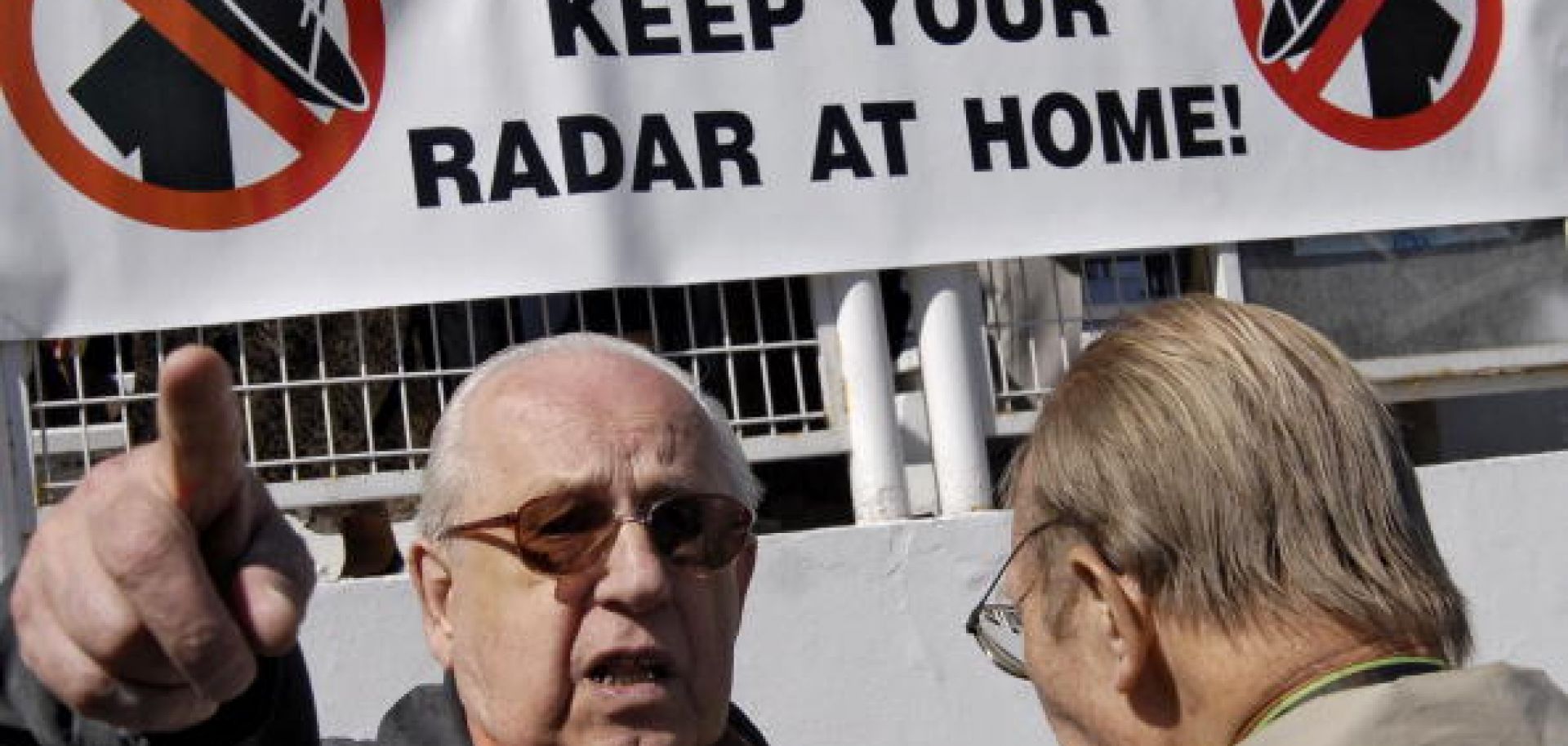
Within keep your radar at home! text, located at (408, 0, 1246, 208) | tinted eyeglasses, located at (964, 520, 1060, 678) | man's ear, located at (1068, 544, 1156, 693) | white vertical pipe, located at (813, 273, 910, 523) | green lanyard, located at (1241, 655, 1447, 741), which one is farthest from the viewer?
white vertical pipe, located at (813, 273, 910, 523)

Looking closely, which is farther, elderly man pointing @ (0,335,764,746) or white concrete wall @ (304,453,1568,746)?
white concrete wall @ (304,453,1568,746)

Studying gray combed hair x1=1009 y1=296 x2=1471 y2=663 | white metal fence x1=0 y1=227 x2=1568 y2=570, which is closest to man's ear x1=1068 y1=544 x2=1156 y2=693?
gray combed hair x1=1009 y1=296 x2=1471 y2=663

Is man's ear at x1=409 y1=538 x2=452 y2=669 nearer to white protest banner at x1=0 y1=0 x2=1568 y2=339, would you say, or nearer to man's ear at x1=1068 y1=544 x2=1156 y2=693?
man's ear at x1=1068 y1=544 x2=1156 y2=693

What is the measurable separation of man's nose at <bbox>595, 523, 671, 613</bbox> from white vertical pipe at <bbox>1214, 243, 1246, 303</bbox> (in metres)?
2.96

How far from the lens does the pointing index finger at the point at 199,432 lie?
121 cm

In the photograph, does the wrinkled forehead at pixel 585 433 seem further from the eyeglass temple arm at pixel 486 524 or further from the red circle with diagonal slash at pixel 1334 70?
the red circle with diagonal slash at pixel 1334 70

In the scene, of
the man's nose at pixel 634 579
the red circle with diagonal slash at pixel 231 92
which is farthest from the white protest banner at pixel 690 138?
the man's nose at pixel 634 579

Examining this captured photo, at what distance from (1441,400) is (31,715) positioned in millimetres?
5438

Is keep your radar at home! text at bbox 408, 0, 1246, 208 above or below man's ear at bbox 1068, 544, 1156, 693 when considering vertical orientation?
above

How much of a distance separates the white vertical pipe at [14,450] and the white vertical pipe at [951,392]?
2.08 m

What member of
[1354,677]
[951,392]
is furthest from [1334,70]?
[1354,677]

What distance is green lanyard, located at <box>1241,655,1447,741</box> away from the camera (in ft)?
5.99

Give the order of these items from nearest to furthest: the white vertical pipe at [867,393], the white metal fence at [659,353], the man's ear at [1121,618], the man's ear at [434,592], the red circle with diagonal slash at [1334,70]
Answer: the man's ear at [1121,618]
the man's ear at [434,592]
the white metal fence at [659,353]
the white vertical pipe at [867,393]
the red circle with diagonal slash at [1334,70]

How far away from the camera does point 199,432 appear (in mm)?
1264
